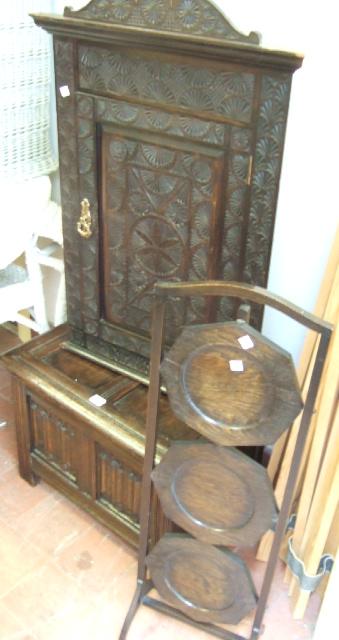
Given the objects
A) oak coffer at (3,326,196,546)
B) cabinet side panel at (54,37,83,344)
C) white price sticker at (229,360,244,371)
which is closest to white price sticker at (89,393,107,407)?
oak coffer at (3,326,196,546)

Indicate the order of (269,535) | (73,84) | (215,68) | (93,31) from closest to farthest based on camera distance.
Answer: (215,68)
(93,31)
(73,84)
(269,535)

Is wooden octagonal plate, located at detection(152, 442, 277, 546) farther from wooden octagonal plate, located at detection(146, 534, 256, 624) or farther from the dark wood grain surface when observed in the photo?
the dark wood grain surface

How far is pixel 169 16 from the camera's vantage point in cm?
142

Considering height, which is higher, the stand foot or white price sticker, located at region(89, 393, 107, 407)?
white price sticker, located at region(89, 393, 107, 407)

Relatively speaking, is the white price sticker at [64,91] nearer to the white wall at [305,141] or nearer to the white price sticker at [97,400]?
→ the white wall at [305,141]

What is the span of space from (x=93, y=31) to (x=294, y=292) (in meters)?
0.92

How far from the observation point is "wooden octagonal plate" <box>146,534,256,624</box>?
1.47 metres

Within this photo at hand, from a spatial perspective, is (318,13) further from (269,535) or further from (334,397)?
(269,535)

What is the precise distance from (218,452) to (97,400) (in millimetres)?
602

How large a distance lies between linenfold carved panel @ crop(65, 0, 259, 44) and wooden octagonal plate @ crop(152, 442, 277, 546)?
91 cm

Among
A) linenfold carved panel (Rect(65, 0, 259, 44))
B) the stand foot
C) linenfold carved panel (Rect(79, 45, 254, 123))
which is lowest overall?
the stand foot

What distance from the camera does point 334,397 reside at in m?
1.56

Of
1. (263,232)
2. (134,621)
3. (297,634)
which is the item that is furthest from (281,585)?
(263,232)

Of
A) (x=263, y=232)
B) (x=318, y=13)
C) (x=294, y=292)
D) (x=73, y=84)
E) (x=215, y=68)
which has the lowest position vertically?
(x=294, y=292)
